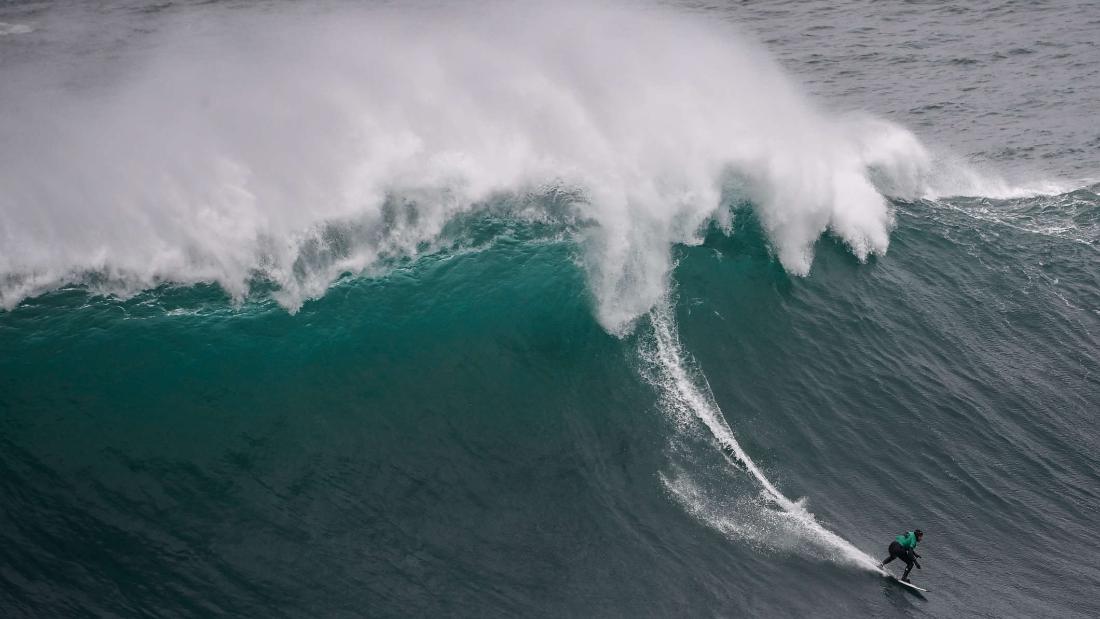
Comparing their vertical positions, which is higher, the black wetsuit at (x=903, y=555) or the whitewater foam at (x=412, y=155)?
the whitewater foam at (x=412, y=155)

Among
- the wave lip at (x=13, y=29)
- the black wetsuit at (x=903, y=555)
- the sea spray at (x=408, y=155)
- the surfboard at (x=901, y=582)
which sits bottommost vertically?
the surfboard at (x=901, y=582)

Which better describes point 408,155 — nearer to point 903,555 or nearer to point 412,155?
point 412,155

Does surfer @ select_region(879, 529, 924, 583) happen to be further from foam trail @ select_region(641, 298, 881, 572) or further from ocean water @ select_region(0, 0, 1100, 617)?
ocean water @ select_region(0, 0, 1100, 617)

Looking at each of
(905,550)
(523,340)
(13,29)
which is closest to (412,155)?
(523,340)

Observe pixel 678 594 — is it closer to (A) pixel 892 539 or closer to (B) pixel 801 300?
(A) pixel 892 539

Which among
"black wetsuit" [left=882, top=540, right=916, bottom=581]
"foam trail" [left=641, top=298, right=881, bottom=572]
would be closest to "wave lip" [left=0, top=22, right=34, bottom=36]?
"foam trail" [left=641, top=298, right=881, bottom=572]

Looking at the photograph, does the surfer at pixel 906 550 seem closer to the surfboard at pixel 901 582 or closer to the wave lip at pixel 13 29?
the surfboard at pixel 901 582

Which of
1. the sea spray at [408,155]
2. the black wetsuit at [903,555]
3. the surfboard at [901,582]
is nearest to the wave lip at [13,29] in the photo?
the sea spray at [408,155]
